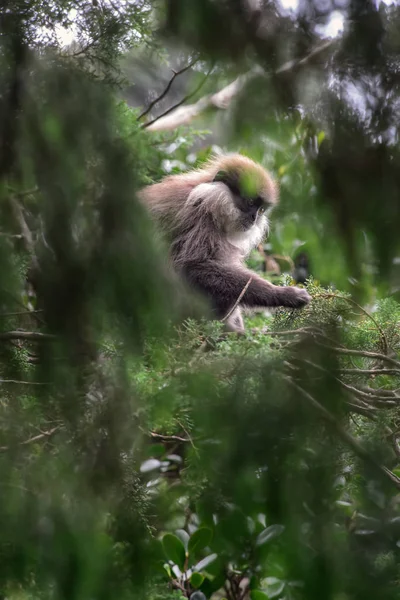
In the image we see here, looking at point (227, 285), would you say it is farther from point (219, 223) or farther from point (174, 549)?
point (174, 549)

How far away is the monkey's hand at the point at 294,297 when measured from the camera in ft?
12.2

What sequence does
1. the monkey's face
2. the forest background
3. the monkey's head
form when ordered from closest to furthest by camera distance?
1. the forest background
2. the monkey's head
3. the monkey's face

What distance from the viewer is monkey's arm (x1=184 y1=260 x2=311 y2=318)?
4.04 meters

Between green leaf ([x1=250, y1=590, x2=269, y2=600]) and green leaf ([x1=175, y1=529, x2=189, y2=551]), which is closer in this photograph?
green leaf ([x1=250, y1=590, x2=269, y2=600])

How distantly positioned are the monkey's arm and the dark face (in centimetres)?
42

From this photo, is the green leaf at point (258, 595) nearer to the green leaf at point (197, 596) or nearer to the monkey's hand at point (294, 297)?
the green leaf at point (197, 596)

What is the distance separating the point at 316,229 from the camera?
1.68 metres

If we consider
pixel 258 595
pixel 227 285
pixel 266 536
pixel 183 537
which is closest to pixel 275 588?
pixel 258 595

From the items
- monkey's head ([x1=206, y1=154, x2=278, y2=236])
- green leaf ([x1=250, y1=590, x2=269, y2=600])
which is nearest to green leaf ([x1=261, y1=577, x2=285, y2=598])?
green leaf ([x1=250, y1=590, x2=269, y2=600])

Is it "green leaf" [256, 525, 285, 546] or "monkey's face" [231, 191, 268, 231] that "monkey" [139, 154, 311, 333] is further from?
"green leaf" [256, 525, 285, 546]

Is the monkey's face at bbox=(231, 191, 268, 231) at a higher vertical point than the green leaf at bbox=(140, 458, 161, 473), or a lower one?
higher

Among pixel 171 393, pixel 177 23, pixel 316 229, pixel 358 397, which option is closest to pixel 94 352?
pixel 171 393

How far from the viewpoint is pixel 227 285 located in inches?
167

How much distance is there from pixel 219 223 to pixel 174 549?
2167mm
